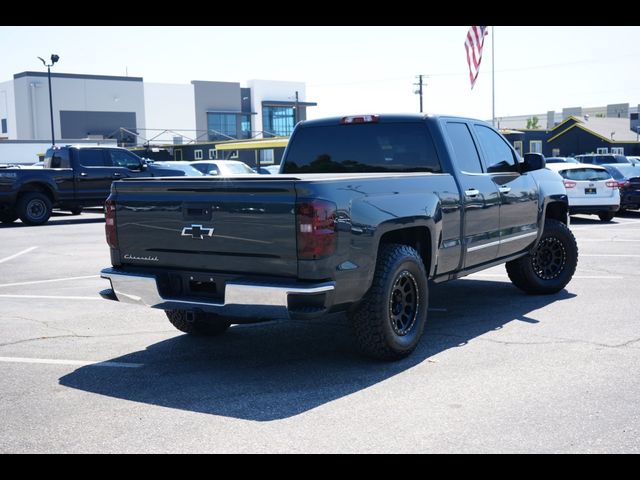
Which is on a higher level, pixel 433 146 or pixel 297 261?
pixel 433 146

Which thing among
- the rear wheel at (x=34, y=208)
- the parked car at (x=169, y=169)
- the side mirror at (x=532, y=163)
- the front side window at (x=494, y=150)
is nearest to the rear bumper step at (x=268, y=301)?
the front side window at (x=494, y=150)

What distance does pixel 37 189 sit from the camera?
20.5 metres

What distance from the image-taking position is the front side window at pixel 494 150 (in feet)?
25.9

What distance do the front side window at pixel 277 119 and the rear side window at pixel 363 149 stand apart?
272 ft

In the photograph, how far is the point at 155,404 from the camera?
512cm

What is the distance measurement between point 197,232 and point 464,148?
302cm

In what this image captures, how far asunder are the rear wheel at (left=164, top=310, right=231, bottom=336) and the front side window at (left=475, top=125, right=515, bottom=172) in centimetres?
306

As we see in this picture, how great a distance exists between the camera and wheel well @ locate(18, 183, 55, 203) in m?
20.2

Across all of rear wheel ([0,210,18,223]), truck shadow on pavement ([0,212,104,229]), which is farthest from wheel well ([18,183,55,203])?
truck shadow on pavement ([0,212,104,229])

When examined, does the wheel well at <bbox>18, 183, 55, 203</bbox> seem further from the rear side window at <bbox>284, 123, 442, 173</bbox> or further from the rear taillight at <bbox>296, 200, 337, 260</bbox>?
the rear taillight at <bbox>296, 200, 337, 260</bbox>

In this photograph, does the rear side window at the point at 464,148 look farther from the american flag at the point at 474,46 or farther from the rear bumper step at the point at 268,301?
the american flag at the point at 474,46
